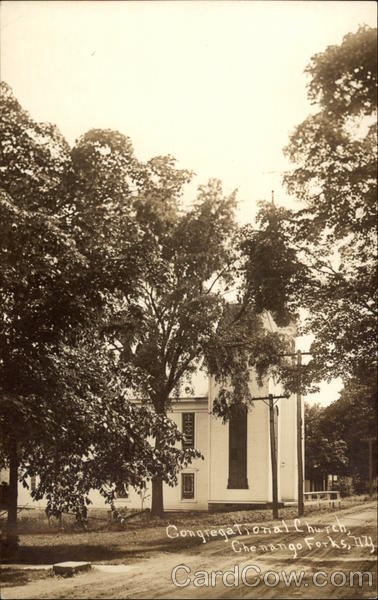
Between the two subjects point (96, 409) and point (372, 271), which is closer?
point (372, 271)

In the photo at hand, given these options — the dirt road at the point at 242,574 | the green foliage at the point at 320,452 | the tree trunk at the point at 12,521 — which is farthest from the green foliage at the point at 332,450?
the tree trunk at the point at 12,521

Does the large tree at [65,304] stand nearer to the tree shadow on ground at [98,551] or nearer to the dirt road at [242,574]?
the tree shadow on ground at [98,551]

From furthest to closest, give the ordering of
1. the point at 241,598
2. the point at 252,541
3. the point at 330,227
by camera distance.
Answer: the point at 252,541
the point at 330,227
the point at 241,598

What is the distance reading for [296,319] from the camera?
11492 millimetres

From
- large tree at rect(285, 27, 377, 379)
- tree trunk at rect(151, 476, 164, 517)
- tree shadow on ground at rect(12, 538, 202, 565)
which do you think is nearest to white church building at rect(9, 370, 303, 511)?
tree trunk at rect(151, 476, 164, 517)

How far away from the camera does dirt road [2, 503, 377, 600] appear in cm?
913

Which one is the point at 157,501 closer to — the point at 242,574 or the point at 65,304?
the point at 242,574

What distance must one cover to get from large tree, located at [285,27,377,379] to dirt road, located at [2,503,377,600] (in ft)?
10.8

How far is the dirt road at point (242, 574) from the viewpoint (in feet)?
30.0

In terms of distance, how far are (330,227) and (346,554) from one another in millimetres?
6919

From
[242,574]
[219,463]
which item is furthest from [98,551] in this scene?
[219,463]

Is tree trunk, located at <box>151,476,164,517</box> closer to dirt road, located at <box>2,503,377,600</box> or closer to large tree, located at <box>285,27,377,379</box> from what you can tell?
dirt road, located at <box>2,503,377,600</box>

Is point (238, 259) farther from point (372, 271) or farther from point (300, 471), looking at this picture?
point (300, 471)

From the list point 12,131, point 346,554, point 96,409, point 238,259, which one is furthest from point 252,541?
point 12,131
